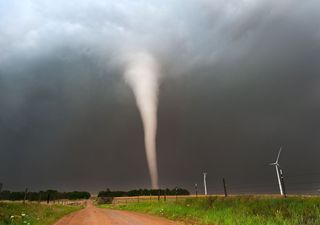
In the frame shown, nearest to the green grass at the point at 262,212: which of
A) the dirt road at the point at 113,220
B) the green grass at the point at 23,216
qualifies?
the dirt road at the point at 113,220

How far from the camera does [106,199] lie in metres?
128

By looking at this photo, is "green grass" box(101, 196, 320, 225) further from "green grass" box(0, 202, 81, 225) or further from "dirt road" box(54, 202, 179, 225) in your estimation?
"green grass" box(0, 202, 81, 225)

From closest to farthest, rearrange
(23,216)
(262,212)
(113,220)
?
(262,212) < (23,216) < (113,220)

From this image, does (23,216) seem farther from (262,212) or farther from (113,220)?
(262,212)

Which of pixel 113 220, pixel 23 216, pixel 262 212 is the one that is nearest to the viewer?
pixel 262 212

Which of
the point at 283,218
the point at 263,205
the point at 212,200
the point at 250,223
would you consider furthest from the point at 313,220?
the point at 212,200

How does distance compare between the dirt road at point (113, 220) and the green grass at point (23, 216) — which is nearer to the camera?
the green grass at point (23, 216)

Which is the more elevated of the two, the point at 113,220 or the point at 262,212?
the point at 262,212

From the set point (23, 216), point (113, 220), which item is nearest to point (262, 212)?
point (113, 220)

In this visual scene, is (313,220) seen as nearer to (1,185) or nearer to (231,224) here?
(231,224)

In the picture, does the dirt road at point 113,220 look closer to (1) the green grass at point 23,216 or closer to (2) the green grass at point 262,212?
(1) the green grass at point 23,216

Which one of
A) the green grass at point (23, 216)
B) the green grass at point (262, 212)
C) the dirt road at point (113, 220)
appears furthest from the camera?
the dirt road at point (113, 220)

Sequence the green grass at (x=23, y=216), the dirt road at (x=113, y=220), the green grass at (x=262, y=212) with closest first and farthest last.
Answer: the green grass at (x=262, y=212)
the green grass at (x=23, y=216)
the dirt road at (x=113, y=220)

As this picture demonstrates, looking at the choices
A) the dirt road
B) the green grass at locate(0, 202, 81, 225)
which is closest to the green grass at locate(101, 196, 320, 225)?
the dirt road
